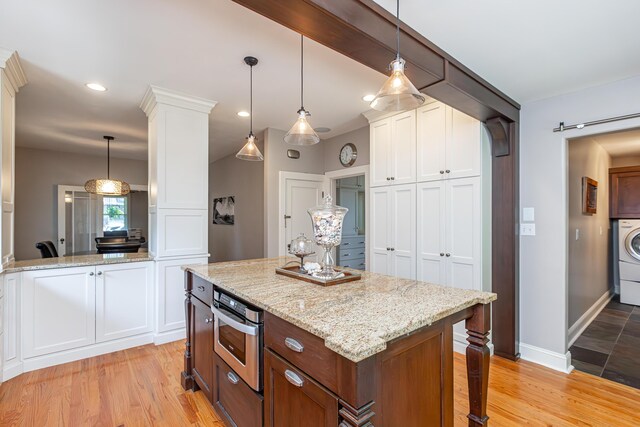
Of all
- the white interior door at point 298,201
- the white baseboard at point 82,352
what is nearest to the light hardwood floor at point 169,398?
the white baseboard at point 82,352

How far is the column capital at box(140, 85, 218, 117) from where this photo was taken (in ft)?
9.80

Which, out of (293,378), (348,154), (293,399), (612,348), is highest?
(348,154)

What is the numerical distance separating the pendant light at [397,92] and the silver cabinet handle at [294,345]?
1149mm

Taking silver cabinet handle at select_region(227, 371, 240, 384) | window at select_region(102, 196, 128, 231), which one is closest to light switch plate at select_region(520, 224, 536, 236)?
silver cabinet handle at select_region(227, 371, 240, 384)

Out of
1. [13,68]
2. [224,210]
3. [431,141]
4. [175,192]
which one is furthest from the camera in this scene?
[224,210]

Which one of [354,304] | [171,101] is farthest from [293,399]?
[171,101]

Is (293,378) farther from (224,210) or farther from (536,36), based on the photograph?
(224,210)

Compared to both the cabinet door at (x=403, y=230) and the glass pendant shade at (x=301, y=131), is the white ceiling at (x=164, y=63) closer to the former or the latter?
the glass pendant shade at (x=301, y=131)

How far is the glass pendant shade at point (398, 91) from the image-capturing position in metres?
1.40

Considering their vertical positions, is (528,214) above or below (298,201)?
below

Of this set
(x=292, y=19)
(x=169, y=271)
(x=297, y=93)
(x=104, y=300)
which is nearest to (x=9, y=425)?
(x=104, y=300)

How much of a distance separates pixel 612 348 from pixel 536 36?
121 inches

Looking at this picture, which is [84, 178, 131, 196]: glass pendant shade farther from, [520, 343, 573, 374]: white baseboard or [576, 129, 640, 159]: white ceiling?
[576, 129, 640, 159]: white ceiling

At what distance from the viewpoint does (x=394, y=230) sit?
11.1 ft
